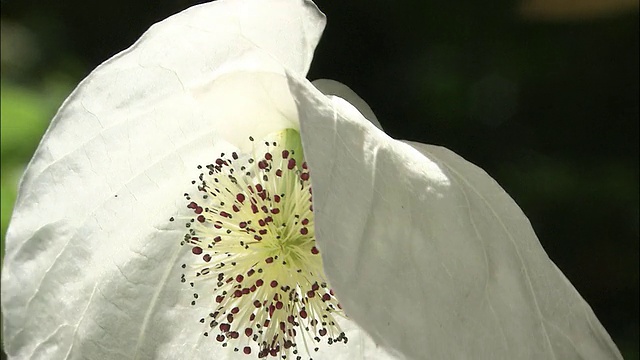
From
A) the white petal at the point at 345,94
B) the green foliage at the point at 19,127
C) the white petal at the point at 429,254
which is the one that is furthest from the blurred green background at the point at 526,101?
the white petal at the point at 429,254

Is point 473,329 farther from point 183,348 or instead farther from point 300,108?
point 183,348

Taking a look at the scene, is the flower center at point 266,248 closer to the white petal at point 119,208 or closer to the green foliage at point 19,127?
the white petal at point 119,208

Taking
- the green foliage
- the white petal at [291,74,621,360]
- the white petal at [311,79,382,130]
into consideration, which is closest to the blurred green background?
the green foliage

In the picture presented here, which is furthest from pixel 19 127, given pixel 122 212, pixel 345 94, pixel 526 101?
pixel 526 101

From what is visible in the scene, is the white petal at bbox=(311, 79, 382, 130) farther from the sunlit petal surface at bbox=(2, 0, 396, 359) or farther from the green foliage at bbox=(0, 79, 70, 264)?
the green foliage at bbox=(0, 79, 70, 264)

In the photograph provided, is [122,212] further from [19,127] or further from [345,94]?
[19,127]

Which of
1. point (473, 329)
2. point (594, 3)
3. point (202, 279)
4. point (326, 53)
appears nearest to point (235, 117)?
point (202, 279)
